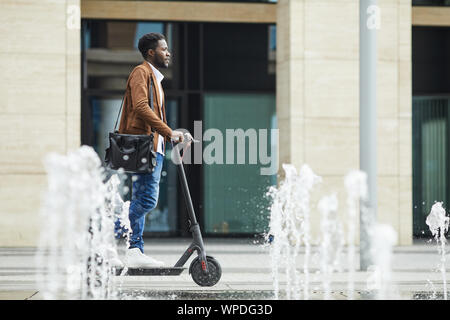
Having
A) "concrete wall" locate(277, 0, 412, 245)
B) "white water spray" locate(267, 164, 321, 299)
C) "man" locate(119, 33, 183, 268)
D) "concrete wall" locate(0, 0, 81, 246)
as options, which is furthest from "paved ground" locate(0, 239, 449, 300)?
"concrete wall" locate(277, 0, 412, 245)

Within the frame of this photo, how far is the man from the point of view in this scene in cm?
663

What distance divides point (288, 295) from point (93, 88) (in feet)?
25.9

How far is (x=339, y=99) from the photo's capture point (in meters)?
12.3

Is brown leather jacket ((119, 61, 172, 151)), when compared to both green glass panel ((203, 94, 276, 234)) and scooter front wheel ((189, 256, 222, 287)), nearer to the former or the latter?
scooter front wheel ((189, 256, 222, 287))

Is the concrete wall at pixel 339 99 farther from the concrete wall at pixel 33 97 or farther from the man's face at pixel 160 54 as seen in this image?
the man's face at pixel 160 54

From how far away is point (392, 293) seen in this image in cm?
666

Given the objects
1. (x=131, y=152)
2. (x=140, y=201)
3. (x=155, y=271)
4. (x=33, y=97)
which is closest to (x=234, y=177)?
(x=33, y=97)

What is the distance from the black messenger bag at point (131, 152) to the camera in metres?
6.54

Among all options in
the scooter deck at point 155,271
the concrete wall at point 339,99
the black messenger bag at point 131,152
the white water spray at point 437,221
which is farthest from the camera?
the white water spray at point 437,221

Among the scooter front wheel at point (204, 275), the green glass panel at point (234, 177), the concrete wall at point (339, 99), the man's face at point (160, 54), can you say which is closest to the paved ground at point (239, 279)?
the scooter front wheel at point (204, 275)

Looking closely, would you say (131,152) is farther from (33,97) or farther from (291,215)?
(33,97)

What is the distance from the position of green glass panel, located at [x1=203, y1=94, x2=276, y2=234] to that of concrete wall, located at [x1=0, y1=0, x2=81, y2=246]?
8.56 feet

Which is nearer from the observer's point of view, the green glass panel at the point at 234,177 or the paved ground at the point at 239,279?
the paved ground at the point at 239,279

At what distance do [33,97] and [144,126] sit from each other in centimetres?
542
